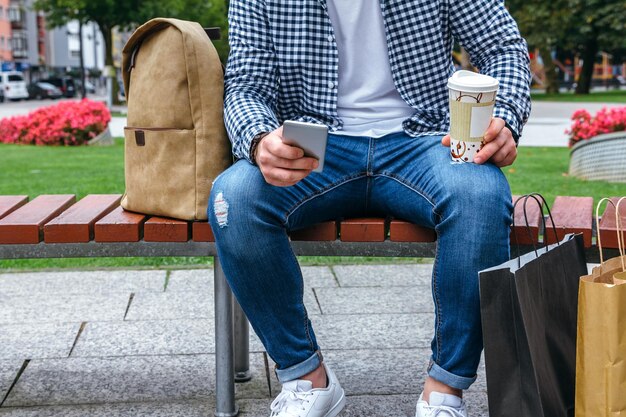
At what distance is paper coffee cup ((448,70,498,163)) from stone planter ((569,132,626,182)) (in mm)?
6722

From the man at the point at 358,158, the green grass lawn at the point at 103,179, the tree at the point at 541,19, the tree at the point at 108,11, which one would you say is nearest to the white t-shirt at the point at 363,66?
the man at the point at 358,158

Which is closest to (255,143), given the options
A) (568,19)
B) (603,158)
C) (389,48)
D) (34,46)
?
(389,48)

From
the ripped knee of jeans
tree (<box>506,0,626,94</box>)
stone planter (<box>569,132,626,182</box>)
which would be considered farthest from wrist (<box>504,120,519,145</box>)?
tree (<box>506,0,626,94</box>)

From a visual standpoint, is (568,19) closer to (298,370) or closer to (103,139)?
(103,139)

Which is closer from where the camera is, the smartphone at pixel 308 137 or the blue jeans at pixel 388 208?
the smartphone at pixel 308 137

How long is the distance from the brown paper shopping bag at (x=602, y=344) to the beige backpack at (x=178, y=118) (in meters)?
1.10

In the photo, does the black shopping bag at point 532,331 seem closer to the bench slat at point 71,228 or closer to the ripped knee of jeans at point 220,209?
the ripped knee of jeans at point 220,209

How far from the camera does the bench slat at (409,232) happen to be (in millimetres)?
2418

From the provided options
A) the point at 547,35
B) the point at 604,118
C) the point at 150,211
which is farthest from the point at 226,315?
the point at 547,35

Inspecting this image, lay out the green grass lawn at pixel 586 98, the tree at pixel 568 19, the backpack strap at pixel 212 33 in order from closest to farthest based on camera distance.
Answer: the backpack strap at pixel 212 33
the green grass lawn at pixel 586 98
the tree at pixel 568 19

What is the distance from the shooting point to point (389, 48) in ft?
8.45

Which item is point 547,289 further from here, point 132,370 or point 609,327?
point 132,370

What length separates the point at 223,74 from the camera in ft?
8.68

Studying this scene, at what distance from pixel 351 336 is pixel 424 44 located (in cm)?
138
